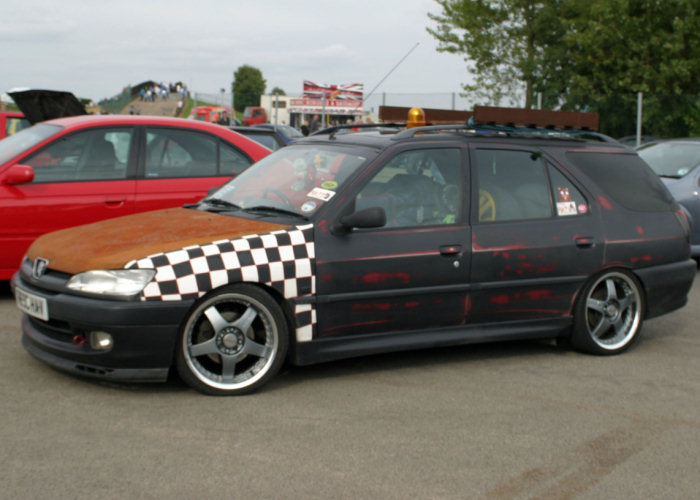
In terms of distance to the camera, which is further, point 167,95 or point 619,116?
point 167,95

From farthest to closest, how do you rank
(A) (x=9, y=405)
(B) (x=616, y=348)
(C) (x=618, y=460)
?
1. (B) (x=616, y=348)
2. (A) (x=9, y=405)
3. (C) (x=618, y=460)

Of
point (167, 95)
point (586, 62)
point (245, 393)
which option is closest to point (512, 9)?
point (586, 62)

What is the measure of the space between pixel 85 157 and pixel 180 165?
31.9 inches

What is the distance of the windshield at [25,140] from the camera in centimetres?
720

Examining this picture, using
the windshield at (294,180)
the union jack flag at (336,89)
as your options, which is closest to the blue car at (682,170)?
the windshield at (294,180)

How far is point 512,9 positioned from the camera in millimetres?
30266

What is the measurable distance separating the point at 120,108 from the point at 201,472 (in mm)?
51571

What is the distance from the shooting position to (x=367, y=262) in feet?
16.4

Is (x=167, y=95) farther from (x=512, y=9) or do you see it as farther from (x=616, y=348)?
(x=616, y=348)

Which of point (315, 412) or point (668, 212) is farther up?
point (668, 212)

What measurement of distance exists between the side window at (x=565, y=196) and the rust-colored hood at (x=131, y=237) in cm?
194

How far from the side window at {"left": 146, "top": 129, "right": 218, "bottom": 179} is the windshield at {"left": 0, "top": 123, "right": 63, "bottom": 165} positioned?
2.54ft

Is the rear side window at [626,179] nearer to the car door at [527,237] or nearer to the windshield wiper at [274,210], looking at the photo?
the car door at [527,237]

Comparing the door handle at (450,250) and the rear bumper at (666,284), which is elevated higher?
the door handle at (450,250)
